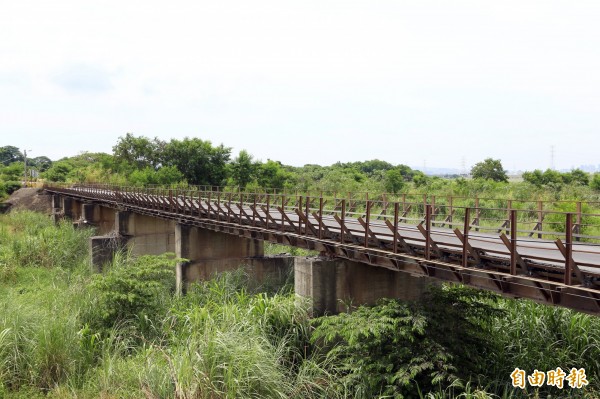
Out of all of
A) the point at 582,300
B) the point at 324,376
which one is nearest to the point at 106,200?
the point at 324,376

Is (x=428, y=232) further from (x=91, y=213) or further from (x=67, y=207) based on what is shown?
(x=67, y=207)

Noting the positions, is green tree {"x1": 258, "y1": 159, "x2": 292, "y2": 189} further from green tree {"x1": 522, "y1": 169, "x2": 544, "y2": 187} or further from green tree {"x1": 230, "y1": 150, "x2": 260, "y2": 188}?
green tree {"x1": 522, "y1": 169, "x2": 544, "y2": 187}

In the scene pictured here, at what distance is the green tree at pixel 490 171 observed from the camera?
52.5m

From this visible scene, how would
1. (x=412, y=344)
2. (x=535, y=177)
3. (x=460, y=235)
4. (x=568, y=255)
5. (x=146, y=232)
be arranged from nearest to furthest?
(x=568, y=255) → (x=460, y=235) → (x=412, y=344) → (x=146, y=232) → (x=535, y=177)

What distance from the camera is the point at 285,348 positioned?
13500 mm

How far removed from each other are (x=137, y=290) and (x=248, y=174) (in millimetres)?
42595

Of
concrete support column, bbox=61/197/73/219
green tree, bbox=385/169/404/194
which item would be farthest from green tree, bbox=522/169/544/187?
concrete support column, bbox=61/197/73/219

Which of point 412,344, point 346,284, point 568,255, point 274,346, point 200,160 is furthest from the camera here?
point 200,160

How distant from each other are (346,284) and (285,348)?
8.35ft

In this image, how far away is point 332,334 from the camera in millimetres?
11477

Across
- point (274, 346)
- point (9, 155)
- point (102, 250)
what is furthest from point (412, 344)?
point (9, 155)

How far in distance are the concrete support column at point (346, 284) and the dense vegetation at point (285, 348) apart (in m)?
0.76

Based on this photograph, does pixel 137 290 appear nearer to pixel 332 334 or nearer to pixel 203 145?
pixel 332 334

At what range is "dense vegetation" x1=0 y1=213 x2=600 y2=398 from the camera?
10469 mm
